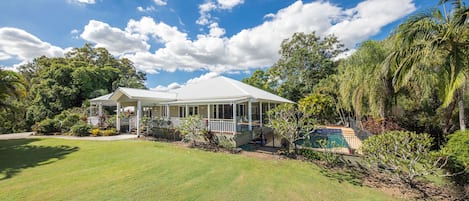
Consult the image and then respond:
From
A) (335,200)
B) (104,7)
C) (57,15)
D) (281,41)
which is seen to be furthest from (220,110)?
(281,41)

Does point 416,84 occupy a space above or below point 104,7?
below

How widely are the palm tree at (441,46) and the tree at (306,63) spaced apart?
20.5 m

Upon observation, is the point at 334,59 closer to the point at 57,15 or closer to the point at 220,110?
the point at 220,110

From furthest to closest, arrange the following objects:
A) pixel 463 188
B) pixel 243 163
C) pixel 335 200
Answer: pixel 243 163, pixel 463 188, pixel 335 200

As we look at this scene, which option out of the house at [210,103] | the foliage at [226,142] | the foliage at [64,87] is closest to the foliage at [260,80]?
the house at [210,103]

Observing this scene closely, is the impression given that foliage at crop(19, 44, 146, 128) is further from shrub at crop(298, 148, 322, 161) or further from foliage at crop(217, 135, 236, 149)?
shrub at crop(298, 148, 322, 161)

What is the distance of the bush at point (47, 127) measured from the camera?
16.4 metres

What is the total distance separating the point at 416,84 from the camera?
361 inches

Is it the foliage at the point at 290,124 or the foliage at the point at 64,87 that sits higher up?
the foliage at the point at 64,87

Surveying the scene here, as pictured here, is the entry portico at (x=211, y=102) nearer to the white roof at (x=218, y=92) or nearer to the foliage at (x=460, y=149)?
the white roof at (x=218, y=92)

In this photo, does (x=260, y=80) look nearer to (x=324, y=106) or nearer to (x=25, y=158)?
(x=324, y=106)

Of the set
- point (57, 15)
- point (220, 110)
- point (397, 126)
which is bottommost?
point (397, 126)

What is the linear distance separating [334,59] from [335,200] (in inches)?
1152

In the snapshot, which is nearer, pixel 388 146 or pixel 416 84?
pixel 388 146
